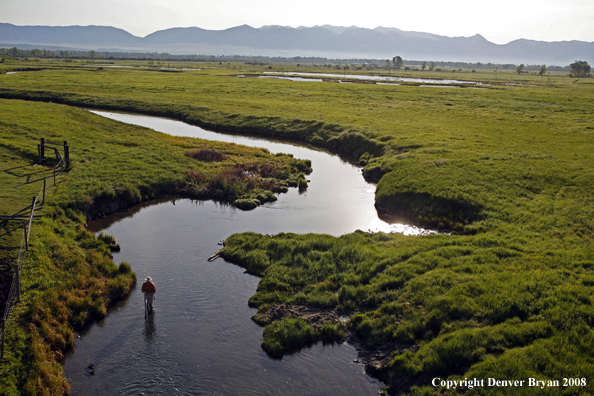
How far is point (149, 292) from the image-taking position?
1652cm

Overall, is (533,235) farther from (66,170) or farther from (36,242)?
(66,170)

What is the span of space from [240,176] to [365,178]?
1259 cm

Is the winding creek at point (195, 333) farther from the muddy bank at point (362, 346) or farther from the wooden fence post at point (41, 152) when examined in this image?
the wooden fence post at point (41, 152)

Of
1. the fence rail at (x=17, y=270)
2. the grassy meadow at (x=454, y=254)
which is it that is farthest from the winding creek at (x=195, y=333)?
the fence rail at (x=17, y=270)

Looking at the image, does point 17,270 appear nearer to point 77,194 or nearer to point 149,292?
point 149,292

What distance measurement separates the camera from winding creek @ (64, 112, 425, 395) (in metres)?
13.3

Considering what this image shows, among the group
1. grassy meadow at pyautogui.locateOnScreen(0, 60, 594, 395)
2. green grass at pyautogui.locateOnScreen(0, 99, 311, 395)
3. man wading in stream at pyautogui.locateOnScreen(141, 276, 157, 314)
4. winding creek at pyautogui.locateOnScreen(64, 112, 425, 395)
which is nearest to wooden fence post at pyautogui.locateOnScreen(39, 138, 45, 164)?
green grass at pyautogui.locateOnScreen(0, 99, 311, 395)

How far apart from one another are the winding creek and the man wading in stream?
1.41 ft

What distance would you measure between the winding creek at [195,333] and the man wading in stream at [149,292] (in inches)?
17.0

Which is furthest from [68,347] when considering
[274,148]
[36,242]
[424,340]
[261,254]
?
[274,148]

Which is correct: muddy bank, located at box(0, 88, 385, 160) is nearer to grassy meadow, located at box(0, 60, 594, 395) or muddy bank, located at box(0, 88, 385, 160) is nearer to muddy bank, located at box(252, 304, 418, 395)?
grassy meadow, located at box(0, 60, 594, 395)

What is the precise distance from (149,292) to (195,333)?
2754 millimetres

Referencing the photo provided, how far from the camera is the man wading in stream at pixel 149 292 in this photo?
54.0 ft

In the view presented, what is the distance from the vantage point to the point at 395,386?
1298cm
